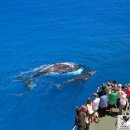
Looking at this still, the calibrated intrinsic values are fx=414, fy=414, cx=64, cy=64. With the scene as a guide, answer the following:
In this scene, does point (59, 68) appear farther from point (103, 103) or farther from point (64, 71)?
point (103, 103)

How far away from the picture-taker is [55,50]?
1478 inches

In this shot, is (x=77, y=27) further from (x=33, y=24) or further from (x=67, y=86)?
(x=67, y=86)

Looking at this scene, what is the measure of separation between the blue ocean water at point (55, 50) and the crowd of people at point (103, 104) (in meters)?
5.28

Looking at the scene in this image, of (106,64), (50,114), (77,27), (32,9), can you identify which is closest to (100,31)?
(77,27)

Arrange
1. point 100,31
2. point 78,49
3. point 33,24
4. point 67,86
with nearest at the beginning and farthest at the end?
1. point 67,86
2. point 78,49
3. point 100,31
4. point 33,24

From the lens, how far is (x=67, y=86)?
3066 cm

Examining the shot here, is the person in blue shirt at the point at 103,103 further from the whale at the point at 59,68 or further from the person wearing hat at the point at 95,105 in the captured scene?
the whale at the point at 59,68

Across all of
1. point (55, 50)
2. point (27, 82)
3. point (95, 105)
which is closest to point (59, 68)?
point (27, 82)

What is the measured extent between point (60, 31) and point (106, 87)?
21.0m

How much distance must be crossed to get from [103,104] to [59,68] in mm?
12381

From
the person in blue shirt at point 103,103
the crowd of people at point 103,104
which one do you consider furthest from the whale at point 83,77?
the person in blue shirt at point 103,103

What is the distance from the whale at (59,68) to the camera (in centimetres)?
3275

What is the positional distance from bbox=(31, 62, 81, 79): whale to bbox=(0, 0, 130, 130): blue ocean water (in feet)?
2.78

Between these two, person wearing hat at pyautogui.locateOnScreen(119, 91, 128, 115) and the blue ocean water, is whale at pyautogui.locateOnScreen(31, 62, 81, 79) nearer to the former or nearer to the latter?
the blue ocean water
